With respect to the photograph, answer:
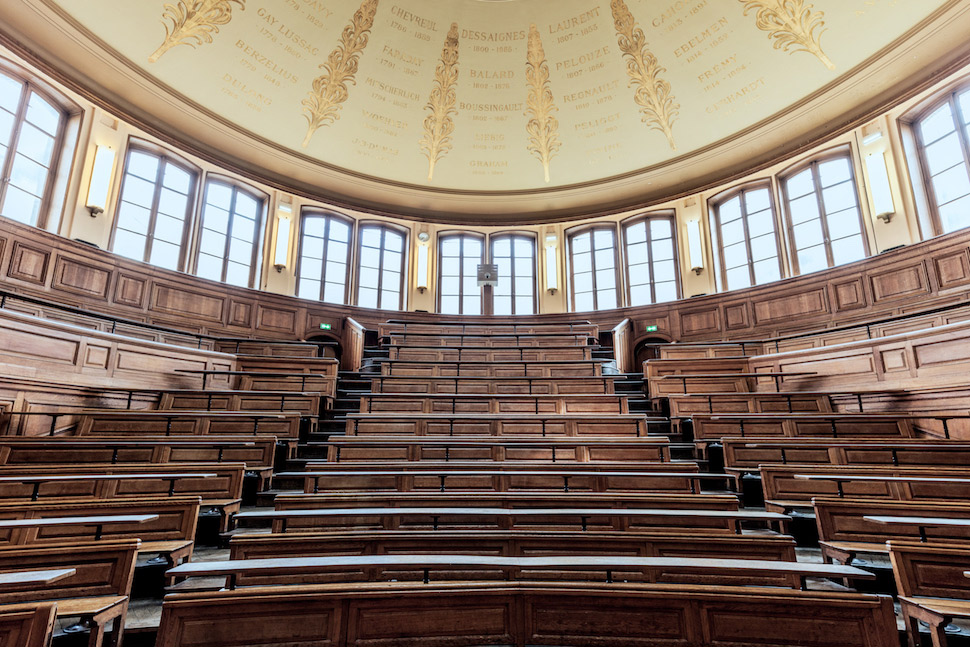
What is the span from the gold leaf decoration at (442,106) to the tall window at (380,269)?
4.85 feet

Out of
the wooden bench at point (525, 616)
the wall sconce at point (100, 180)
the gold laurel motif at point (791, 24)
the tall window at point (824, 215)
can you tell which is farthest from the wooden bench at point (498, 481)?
the gold laurel motif at point (791, 24)

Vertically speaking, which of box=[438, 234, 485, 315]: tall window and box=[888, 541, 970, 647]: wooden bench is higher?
box=[438, 234, 485, 315]: tall window

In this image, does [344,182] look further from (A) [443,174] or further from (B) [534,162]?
(B) [534,162]

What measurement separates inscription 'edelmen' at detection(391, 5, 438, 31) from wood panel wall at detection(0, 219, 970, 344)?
Result: 4781mm

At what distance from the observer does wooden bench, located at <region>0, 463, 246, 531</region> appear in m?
3.17

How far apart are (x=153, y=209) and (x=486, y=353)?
5376mm

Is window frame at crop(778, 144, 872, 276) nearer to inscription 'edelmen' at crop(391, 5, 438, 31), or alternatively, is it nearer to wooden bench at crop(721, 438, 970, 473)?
wooden bench at crop(721, 438, 970, 473)

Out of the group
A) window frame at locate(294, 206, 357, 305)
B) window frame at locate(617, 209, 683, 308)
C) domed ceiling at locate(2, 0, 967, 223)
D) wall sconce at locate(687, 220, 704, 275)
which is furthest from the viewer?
window frame at locate(617, 209, 683, 308)

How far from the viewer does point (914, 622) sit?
82.5 inches

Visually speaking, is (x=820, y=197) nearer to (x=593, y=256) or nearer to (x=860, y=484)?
(x=593, y=256)

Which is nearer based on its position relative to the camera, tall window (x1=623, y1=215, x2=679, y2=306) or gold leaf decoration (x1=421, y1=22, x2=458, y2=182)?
gold leaf decoration (x1=421, y1=22, x2=458, y2=182)

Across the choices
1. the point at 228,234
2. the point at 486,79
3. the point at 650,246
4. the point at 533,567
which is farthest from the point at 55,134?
the point at 650,246

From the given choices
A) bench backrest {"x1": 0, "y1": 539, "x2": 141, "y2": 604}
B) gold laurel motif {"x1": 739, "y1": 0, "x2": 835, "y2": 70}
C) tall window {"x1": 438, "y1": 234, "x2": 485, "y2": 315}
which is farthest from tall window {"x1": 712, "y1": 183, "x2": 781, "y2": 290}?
bench backrest {"x1": 0, "y1": 539, "x2": 141, "y2": 604}

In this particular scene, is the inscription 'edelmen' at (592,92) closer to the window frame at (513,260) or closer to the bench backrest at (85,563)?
the window frame at (513,260)
